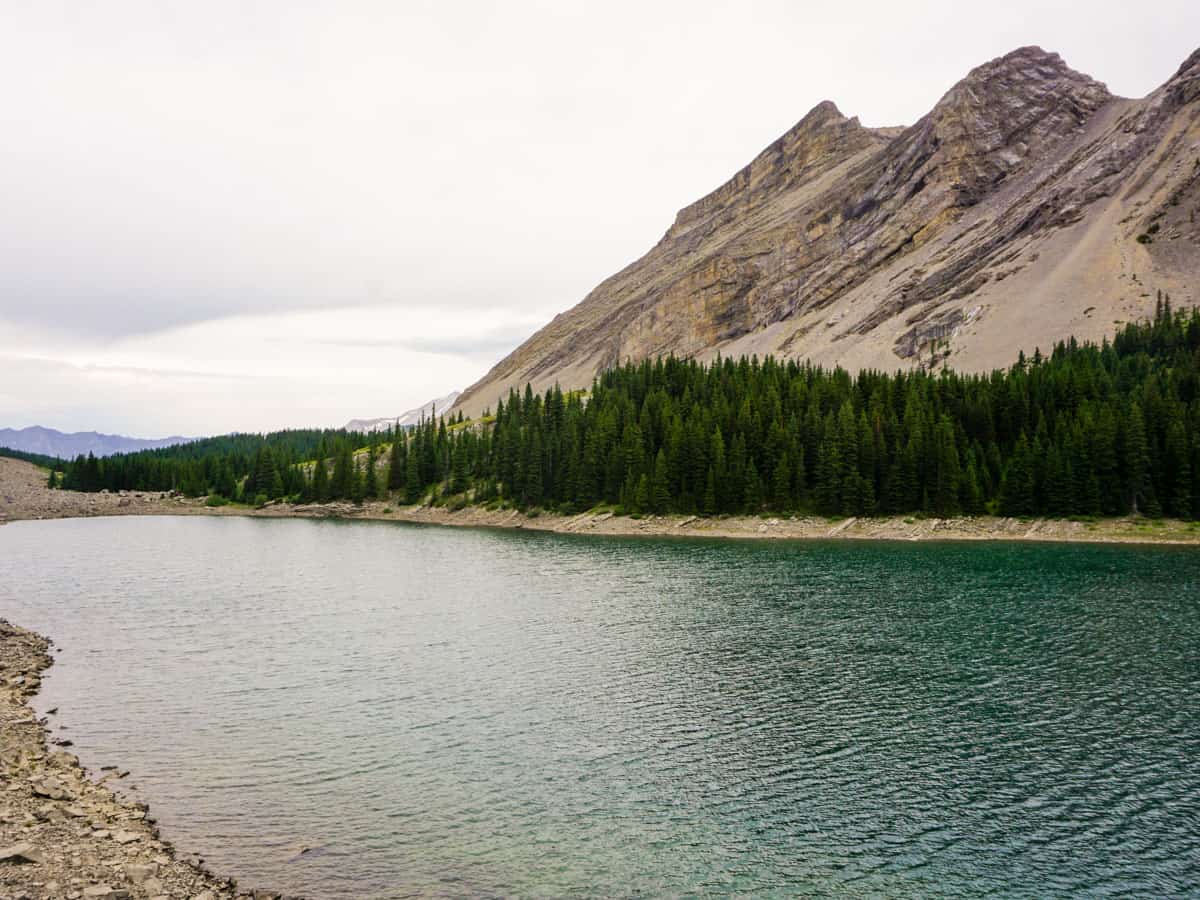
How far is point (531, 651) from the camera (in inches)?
1903

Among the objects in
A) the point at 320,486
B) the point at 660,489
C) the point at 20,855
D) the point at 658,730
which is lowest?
the point at 658,730

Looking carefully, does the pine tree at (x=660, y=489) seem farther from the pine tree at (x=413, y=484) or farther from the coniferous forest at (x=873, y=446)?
the pine tree at (x=413, y=484)

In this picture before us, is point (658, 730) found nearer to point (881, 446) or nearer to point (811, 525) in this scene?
point (811, 525)

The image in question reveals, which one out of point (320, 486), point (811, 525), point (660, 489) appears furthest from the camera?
point (320, 486)

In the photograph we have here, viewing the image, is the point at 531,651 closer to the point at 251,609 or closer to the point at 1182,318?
the point at 251,609

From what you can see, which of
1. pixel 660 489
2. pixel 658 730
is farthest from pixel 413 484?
pixel 658 730

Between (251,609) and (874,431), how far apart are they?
100 m

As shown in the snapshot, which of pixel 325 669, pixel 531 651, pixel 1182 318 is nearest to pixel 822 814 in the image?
pixel 531 651

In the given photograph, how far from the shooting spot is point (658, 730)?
113 feet

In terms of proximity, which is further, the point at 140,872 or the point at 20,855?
the point at 140,872

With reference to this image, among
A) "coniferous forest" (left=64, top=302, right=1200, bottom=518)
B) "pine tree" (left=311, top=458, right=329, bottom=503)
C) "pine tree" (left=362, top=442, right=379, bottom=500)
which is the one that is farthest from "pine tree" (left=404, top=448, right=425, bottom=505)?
"pine tree" (left=311, top=458, right=329, bottom=503)

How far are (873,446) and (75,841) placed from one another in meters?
120

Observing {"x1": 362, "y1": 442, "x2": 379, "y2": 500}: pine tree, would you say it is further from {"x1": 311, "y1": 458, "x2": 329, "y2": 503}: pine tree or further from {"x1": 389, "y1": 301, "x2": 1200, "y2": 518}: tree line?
{"x1": 389, "y1": 301, "x2": 1200, "y2": 518}: tree line

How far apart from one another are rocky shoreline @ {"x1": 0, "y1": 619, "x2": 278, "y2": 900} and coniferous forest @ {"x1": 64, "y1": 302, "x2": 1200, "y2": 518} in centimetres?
10714
